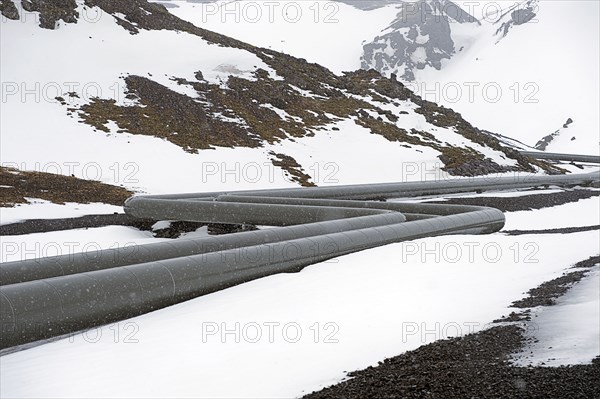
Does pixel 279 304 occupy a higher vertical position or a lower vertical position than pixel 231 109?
lower

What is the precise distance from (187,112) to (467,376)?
39029 millimetres

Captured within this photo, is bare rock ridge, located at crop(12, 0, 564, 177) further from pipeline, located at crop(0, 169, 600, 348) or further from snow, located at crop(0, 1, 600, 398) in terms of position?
pipeline, located at crop(0, 169, 600, 348)

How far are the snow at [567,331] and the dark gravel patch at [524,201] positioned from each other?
18.0 metres

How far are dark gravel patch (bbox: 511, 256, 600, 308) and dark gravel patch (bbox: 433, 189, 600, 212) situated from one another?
1542 centimetres

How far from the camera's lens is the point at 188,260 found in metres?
11.2

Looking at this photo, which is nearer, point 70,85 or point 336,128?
point 70,85

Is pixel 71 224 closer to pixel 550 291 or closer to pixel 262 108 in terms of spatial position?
pixel 550 291

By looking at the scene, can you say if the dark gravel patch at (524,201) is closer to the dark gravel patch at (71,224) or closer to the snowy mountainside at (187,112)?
the snowy mountainside at (187,112)

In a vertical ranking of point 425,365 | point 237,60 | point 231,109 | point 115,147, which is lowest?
point 425,365

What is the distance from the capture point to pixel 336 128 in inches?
1922

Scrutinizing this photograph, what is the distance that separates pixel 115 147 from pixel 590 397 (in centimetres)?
3273

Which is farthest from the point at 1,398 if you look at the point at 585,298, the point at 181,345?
the point at 585,298

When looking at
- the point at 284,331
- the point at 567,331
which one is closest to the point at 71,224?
the point at 284,331

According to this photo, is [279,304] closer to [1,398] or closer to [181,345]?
[181,345]
